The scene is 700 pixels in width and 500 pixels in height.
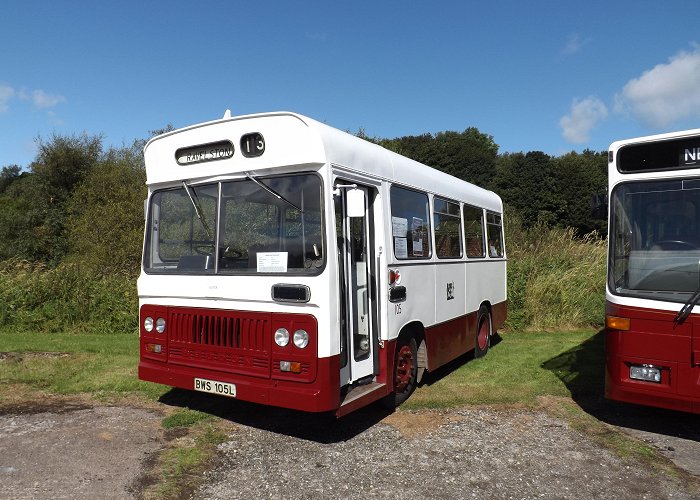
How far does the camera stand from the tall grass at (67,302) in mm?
11906

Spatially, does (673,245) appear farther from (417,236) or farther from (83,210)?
(83,210)

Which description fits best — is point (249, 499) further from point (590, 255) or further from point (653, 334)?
point (590, 255)

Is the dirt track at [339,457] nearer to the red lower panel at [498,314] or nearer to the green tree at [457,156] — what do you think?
the red lower panel at [498,314]

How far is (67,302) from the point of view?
40.1ft

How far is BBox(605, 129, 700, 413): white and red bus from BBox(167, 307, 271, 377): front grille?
347cm

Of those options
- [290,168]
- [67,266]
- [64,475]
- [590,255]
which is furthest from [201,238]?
[590,255]

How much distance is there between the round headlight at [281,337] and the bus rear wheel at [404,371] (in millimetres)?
1676

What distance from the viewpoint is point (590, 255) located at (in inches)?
579

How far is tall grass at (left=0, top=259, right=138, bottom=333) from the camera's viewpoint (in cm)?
1191

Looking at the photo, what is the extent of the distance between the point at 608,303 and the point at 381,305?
2313 mm

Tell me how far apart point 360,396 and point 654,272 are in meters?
3.13

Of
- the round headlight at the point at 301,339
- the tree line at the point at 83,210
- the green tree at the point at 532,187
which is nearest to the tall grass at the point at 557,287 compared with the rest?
the tree line at the point at 83,210

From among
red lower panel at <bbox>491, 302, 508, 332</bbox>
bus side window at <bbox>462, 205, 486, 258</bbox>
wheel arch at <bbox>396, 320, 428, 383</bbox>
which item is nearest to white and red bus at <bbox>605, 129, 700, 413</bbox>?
wheel arch at <bbox>396, 320, 428, 383</bbox>

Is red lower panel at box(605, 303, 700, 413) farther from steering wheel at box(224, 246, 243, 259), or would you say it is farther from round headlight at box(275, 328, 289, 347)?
steering wheel at box(224, 246, 243, 259)
